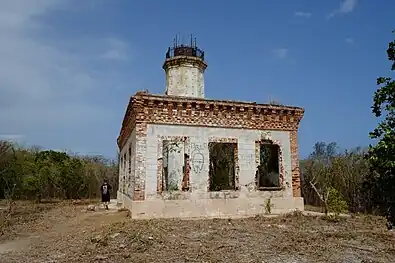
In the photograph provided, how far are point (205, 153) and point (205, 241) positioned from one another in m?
5.25

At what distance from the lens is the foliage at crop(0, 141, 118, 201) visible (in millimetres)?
25922

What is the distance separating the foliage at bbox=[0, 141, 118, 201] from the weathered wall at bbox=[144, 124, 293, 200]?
52.7ft

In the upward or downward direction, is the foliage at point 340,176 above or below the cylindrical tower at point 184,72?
below

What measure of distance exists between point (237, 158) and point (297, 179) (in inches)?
117

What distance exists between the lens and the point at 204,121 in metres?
13.7

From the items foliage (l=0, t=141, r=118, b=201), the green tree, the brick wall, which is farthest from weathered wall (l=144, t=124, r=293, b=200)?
foliage (l=0, t=141, r=118, b=201)

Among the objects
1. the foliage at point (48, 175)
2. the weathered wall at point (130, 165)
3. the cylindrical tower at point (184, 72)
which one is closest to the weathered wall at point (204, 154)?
the weathered wall at point (130, 165)

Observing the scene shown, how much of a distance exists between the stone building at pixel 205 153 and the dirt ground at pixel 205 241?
119 centimetres

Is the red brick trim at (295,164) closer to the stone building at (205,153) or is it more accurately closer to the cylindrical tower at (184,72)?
the stone building at (205,153)

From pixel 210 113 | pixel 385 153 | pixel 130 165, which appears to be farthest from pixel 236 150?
pixel 385 153

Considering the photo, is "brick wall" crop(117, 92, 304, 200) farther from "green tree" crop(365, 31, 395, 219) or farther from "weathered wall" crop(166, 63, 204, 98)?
"green tree" crop(365, 31, 395, 219)

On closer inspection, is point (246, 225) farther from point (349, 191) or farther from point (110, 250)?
point (349, 191)

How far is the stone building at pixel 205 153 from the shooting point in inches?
504

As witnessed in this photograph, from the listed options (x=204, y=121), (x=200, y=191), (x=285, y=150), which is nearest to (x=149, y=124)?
(x=204, y=121)
